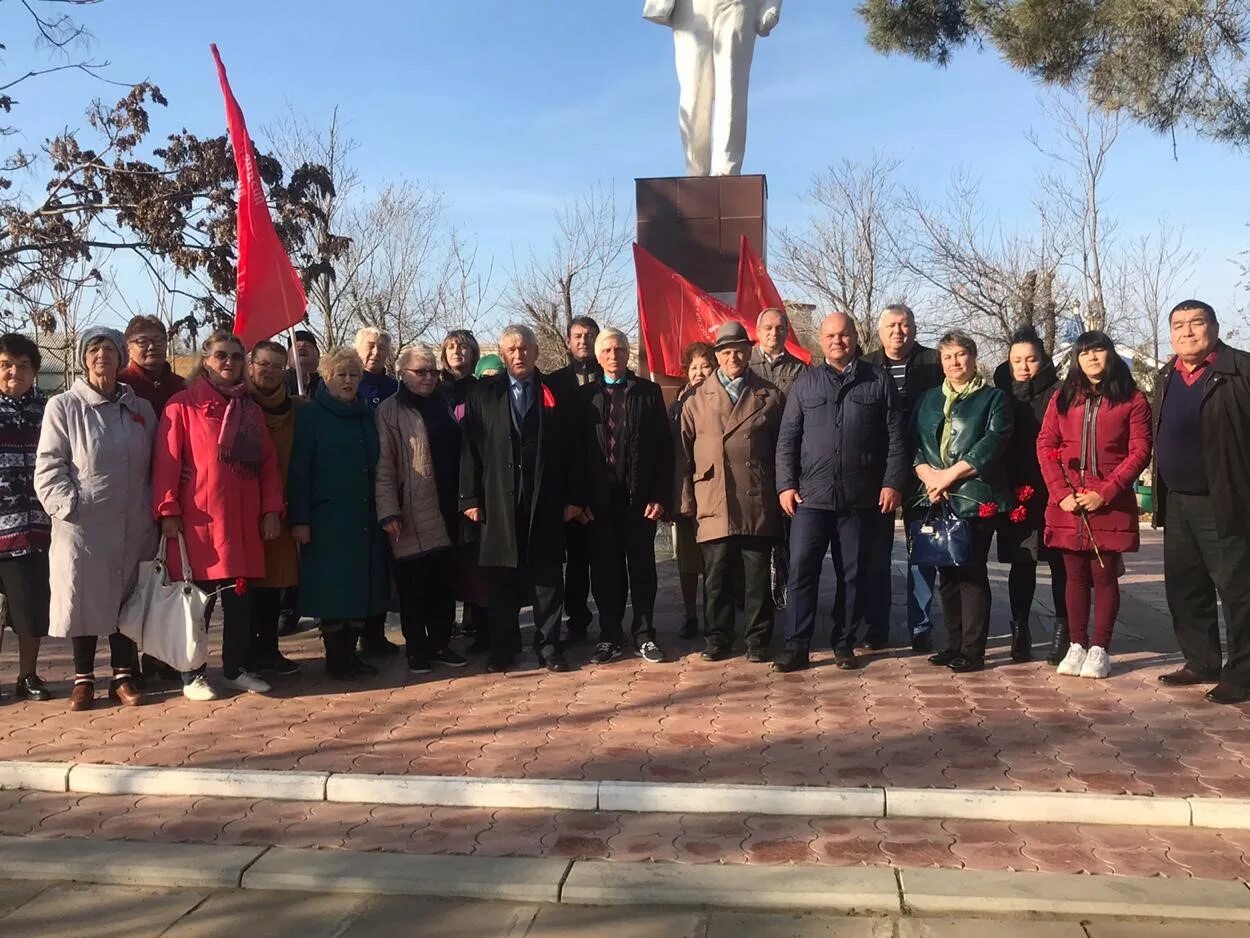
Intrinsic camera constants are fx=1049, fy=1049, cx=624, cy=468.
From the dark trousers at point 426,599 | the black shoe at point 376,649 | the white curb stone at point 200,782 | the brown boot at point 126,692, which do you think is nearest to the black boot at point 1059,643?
the dark trousers at point 426,599

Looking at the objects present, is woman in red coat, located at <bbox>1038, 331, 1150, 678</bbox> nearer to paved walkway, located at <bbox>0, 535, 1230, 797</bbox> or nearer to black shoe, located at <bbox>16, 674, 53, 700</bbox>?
paved walkway, located at <bbox>0, 535, 1230, 797</bbox>

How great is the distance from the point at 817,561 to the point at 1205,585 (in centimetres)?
201

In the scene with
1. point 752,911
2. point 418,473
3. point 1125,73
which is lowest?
point 752,911

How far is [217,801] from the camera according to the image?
4180 mm

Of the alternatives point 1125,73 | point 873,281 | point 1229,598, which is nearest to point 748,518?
point 1229,598

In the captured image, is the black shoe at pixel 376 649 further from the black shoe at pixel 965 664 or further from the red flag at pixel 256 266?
the black shoe at pixel 965 664

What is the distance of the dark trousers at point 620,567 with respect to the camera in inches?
247

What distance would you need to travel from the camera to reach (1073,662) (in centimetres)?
580

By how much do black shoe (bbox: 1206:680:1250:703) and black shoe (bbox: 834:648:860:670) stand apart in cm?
179

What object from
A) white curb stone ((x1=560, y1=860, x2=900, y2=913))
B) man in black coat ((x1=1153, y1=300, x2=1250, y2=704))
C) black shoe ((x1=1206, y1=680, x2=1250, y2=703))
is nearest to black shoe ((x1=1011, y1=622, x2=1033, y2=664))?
man in black coat ((x1=1153, y1=300, x2=1250, y2=704))

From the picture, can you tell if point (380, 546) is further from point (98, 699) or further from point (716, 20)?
point (716, 20)

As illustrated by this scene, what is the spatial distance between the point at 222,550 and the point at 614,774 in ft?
8.18

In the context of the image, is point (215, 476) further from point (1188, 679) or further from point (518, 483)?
point (1188, 679)

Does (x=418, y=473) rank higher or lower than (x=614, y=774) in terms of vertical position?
higher
